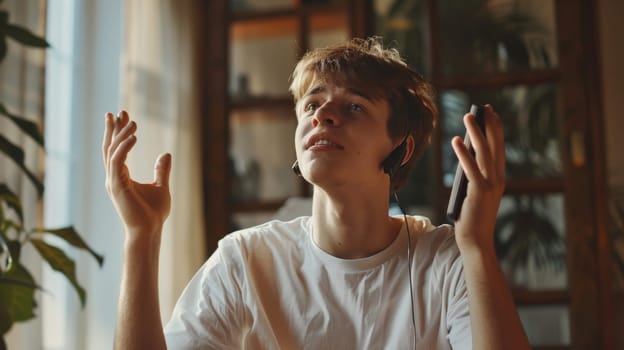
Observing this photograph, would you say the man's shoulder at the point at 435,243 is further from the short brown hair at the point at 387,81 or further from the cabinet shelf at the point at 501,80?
the cabinet shelf at the point at 501,80

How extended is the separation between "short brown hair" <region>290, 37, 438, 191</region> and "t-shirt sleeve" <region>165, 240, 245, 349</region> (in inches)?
16.6

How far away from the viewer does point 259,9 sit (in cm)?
299

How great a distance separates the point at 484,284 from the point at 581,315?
1660 mm

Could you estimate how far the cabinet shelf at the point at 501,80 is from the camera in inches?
104

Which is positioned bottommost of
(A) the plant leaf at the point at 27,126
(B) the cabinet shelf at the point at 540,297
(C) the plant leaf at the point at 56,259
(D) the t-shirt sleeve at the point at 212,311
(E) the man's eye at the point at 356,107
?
(B) the cabinet shelf at the point at 540,297

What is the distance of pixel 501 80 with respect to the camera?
269 centimetres

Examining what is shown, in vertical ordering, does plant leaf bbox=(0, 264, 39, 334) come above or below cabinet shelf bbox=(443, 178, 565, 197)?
below

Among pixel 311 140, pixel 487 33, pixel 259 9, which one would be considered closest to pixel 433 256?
pixel 311 140

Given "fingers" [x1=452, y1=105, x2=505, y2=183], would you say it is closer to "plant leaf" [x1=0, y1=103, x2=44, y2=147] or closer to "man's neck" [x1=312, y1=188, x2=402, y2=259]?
"man's neck" [x1=312, y1=188, x2=402, y2=259]

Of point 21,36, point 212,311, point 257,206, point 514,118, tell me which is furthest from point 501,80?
point 21,36

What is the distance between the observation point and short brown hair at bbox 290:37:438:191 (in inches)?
54.6

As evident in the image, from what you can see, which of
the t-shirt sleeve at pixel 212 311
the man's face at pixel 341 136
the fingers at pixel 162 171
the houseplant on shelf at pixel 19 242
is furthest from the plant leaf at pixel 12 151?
the man's face at pixel 341 136

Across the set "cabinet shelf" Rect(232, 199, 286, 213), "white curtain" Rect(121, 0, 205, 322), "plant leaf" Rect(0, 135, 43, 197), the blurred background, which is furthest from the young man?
"cabinet shelf" Rect(232, 199, 286, 213)

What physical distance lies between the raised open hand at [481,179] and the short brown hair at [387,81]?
327 mm
